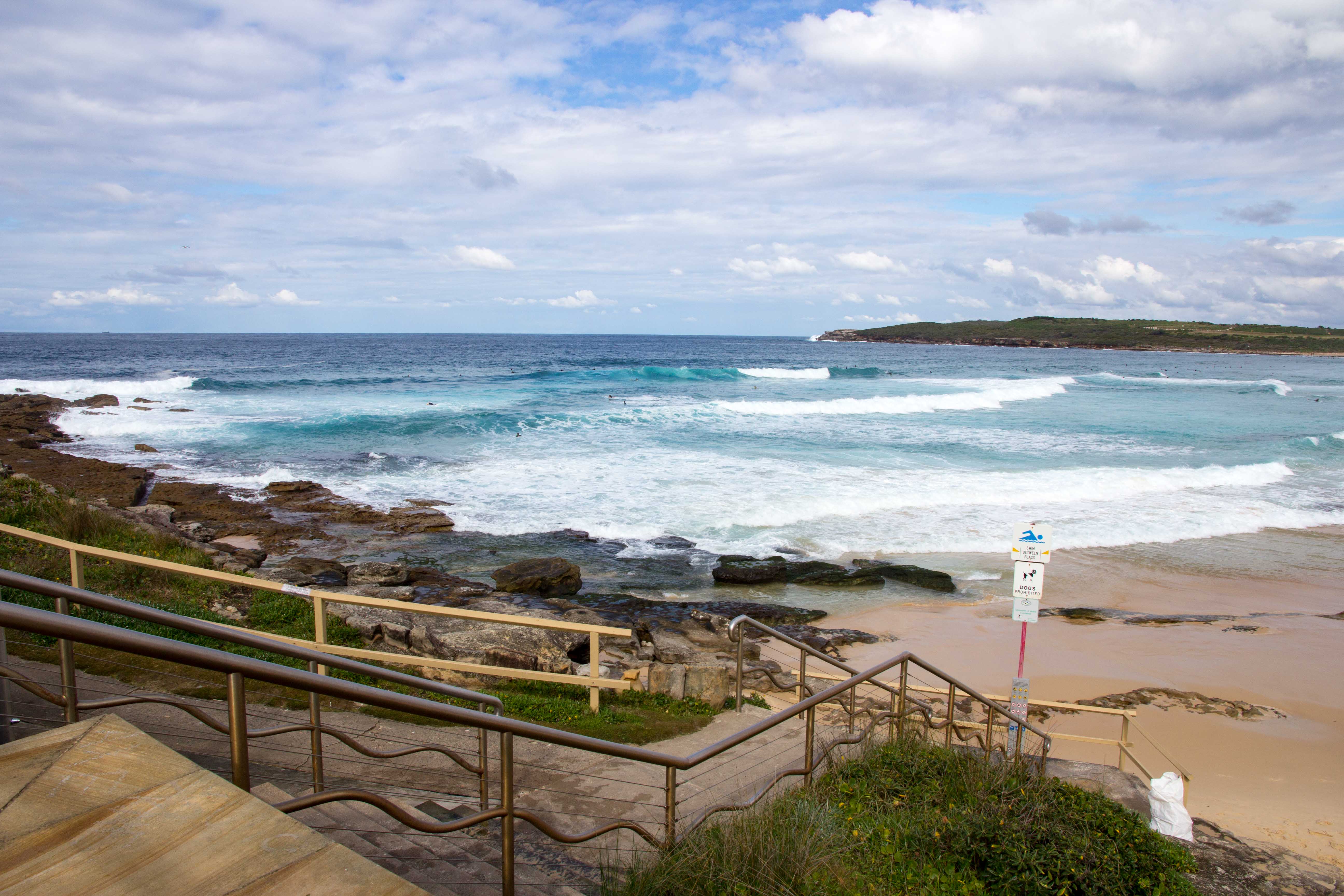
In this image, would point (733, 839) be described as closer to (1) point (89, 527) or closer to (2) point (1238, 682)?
(2) point (1238, 682)

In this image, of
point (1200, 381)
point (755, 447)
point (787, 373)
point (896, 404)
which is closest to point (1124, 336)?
point (1200, 381)

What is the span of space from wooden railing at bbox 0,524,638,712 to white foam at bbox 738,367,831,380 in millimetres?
58844

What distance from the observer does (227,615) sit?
9.55 m

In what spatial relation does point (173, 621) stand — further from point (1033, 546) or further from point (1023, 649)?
point (1033, 546)

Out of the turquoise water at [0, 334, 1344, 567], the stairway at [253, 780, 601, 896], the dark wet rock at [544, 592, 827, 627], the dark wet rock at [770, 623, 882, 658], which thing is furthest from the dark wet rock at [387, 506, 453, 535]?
the stairway at [253, 780, 601, 896]

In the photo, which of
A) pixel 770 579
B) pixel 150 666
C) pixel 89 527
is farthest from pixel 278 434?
pixel 150 666

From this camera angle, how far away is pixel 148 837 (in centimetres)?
258

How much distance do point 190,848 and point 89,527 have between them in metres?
12.2

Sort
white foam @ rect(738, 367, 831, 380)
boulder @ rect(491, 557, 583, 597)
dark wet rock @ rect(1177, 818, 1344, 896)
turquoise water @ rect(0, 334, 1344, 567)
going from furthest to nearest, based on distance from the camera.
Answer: white foam @ rect(738, 367, 831, 380)
turquoise water @ rect(0, 334, 1344, 567)
boulder @ rect(491, 557, 583, 597)
dark wet rock @ rect(1177, 818, 1344, 896)

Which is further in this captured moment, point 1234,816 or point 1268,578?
point 1268,578

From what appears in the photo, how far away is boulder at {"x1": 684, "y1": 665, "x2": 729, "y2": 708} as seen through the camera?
875cm

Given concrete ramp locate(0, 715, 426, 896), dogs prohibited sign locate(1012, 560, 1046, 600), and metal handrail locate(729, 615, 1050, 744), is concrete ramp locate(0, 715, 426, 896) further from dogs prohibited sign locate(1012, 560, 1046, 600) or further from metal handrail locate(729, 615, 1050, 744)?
dogs prohibited sign locate(1012, 560, 1046, 600)

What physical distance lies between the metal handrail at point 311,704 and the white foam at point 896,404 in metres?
38.7

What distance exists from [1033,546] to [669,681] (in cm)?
473
